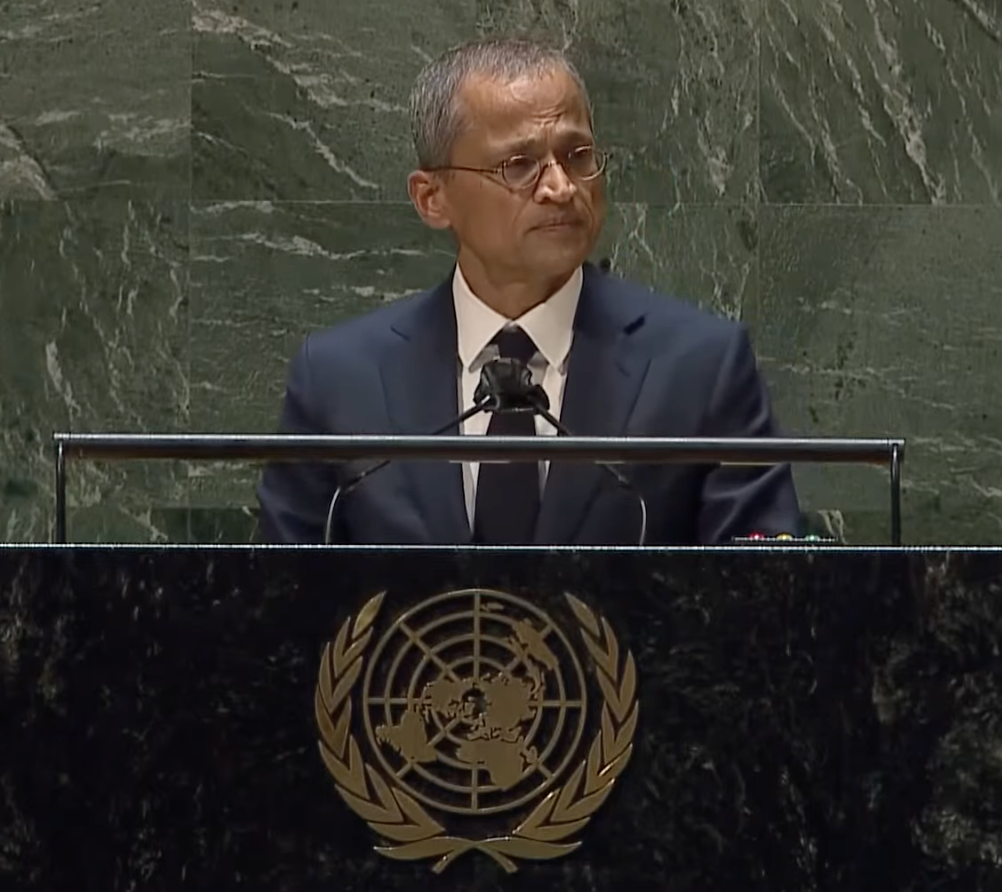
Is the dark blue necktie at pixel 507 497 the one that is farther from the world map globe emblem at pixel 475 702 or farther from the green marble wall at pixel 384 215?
the green marble wall at pixel 384 215

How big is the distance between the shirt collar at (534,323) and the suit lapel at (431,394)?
2cm

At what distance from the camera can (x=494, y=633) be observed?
2289mm

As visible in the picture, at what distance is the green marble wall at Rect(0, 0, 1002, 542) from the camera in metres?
4.85

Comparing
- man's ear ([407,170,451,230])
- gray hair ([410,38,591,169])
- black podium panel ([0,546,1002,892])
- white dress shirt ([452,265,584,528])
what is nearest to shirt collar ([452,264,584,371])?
white dress shirt ([452,265,584,528])

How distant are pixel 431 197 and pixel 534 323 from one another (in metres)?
0.28

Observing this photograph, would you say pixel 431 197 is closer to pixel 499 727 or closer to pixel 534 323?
pixel 534 323

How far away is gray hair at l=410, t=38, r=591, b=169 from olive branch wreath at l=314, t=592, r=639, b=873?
4.30 feet

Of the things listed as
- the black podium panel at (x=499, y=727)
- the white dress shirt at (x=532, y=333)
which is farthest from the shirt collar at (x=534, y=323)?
the black podium panel at (x=499, y=727)

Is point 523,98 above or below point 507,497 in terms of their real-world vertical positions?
above

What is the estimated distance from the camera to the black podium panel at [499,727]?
7.49 feet

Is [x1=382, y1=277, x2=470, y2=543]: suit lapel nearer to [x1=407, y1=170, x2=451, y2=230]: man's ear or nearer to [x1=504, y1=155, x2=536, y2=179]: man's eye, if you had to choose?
[x1=407, y1=170, x2=451, y2=230]: man's ear

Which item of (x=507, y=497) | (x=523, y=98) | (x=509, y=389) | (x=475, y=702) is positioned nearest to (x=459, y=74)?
(x=523, y=98)

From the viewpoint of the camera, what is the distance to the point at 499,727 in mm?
2285

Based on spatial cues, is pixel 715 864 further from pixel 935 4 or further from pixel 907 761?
pixel 935 4
